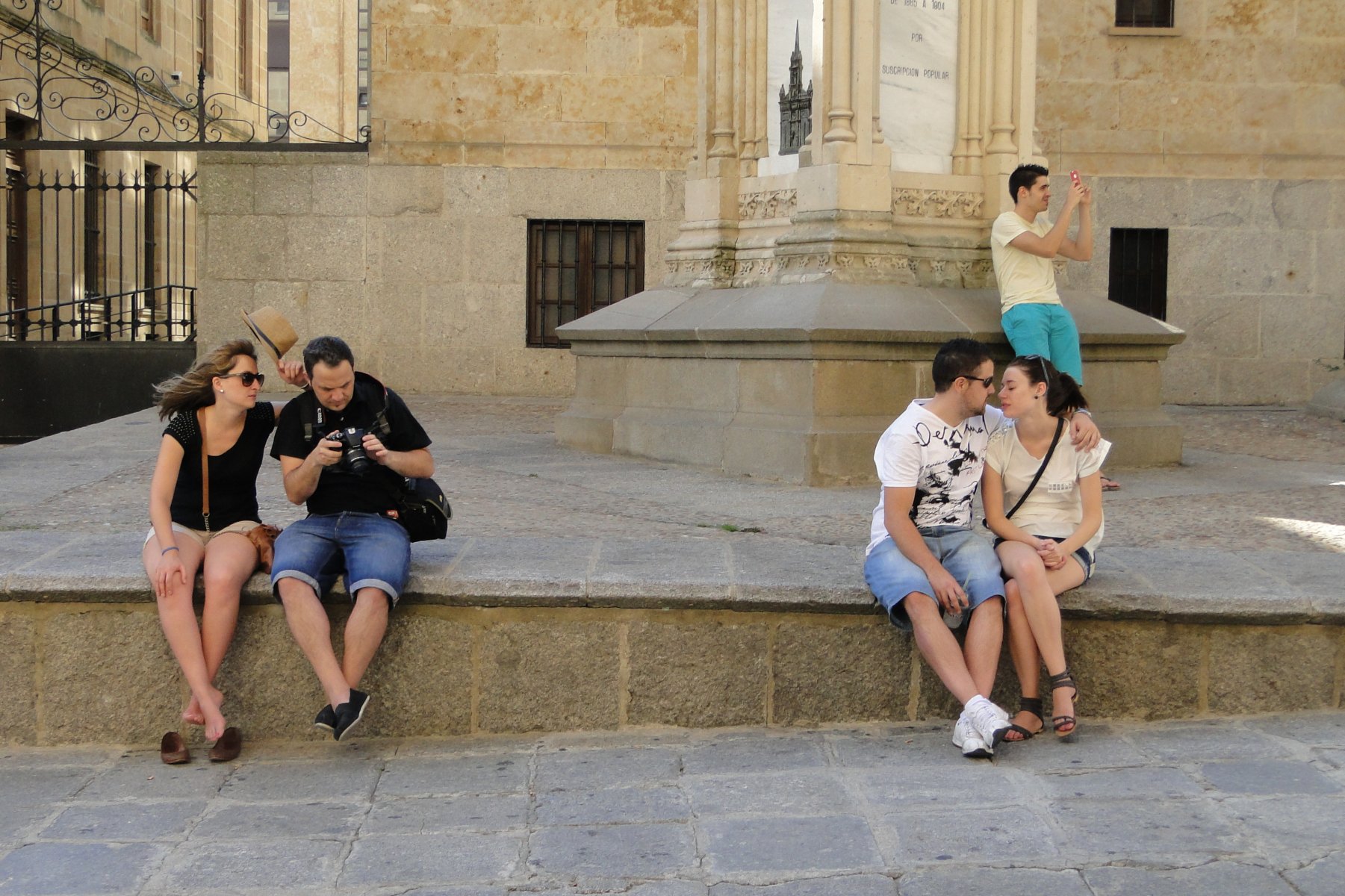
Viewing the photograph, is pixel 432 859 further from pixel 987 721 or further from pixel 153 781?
pixel 987 721

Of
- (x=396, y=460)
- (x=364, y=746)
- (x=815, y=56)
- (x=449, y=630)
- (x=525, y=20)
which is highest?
(x=525, y=20)

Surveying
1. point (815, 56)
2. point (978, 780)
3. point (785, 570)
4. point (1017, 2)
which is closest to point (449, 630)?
point (785, 570)

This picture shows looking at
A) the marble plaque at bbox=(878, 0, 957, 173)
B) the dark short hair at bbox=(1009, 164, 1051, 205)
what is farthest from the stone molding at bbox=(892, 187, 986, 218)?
the dark short hair at bbox=(1009, 164, 1051, 205)

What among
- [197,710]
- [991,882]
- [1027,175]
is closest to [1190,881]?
[991,882]

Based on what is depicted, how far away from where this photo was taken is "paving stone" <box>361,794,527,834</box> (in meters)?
4.04

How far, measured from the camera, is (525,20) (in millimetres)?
14375

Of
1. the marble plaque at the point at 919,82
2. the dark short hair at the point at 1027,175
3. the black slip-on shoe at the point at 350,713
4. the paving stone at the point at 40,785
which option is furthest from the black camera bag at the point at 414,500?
the marble plaque at the point at 919,82

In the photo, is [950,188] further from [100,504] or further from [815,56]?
[100,504]

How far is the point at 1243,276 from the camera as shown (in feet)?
46.8

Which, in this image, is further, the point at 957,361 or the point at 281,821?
the point at 957,361

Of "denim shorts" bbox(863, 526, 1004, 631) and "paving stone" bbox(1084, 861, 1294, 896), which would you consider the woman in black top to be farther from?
"paving stone" bbox(1084, 861, 1294, 896)

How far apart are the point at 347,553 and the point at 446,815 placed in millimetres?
1050

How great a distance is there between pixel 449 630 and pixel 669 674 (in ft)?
2.34

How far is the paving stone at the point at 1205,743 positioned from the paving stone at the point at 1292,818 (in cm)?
41
